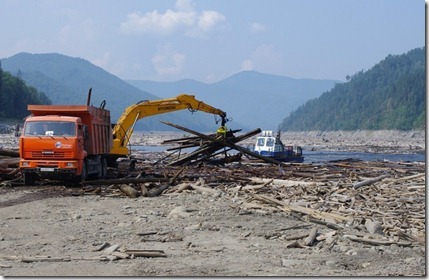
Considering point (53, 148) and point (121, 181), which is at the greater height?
point (53, 148)

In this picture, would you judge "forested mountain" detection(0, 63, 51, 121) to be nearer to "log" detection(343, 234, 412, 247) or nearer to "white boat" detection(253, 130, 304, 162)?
"white boat" detection(253, 130, 304, 162)

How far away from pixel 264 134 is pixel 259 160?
12.2 meters

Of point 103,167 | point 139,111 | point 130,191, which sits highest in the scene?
point 139,111

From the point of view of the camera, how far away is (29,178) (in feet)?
69.4

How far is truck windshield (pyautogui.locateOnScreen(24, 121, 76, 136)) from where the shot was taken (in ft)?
66.3

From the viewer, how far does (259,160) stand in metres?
33.5

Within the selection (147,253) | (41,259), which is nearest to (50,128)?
(41,259)

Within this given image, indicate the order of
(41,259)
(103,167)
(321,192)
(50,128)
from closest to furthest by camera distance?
(41,259), (321,192), (50,128), (103,167)

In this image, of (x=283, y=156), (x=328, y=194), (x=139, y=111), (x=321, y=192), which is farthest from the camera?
(x=283, y=156)

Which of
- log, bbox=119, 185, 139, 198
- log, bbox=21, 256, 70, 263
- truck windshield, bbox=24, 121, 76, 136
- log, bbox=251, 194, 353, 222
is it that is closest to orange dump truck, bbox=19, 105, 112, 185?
truck windshield, bbox=24, 121, 76, 136

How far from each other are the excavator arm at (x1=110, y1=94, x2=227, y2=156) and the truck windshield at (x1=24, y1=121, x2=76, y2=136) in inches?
210

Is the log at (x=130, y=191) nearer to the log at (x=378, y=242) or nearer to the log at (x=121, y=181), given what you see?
the log at (x=121, y=181)

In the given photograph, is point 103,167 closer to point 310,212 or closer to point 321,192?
point 321,192

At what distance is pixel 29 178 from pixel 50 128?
6.83ft
